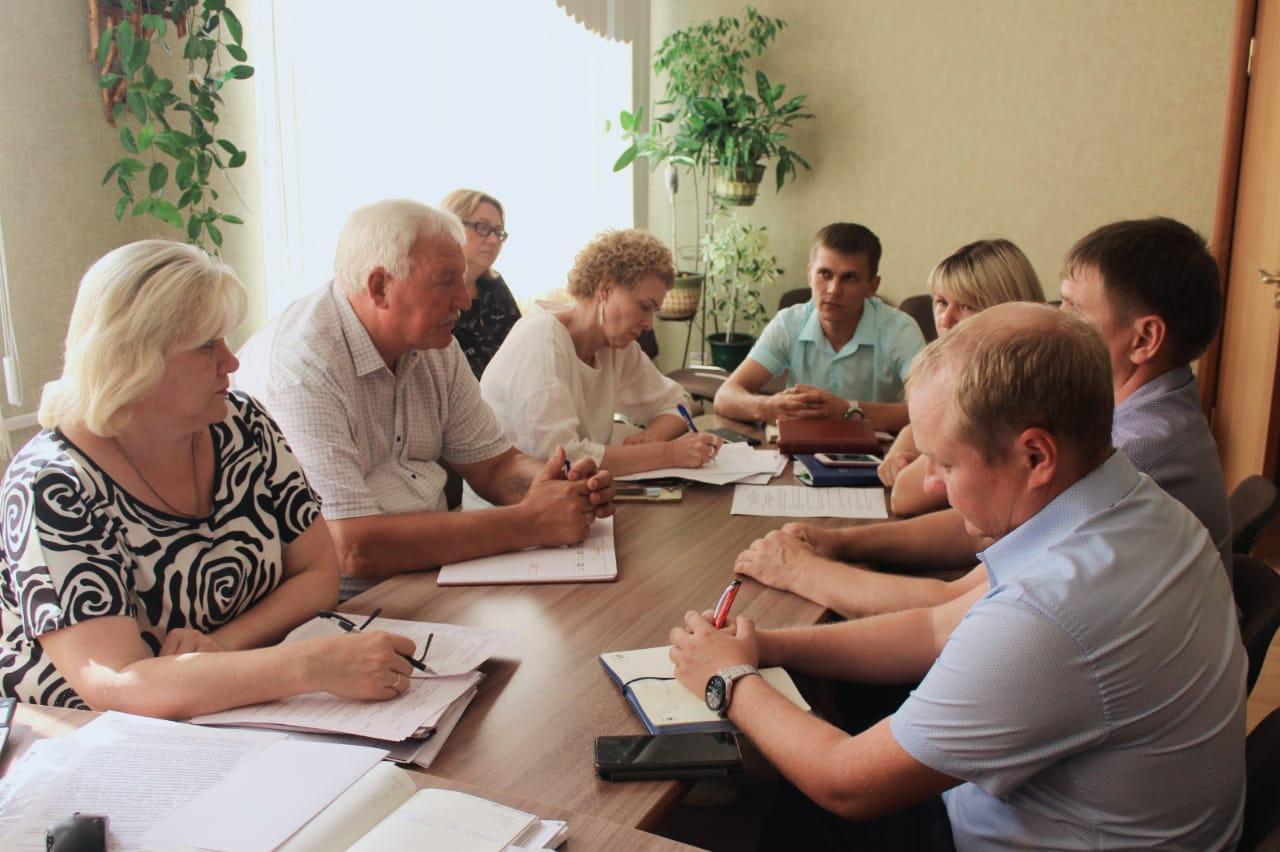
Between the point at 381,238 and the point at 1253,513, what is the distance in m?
1.83

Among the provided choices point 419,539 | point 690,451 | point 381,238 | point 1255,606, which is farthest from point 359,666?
point 1255,606

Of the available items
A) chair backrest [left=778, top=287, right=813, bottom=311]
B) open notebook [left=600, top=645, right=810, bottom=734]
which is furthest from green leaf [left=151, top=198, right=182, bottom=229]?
chair backrest [left=778, top=287, right=813, bottom=311]

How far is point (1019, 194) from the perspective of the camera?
467 cm

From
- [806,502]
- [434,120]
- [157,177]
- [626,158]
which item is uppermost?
[434,120]

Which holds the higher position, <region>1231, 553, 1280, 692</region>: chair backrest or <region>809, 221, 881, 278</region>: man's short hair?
<region>809, 221, 881, 278</region>: man's short hair

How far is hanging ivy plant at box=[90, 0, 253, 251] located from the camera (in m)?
2.59

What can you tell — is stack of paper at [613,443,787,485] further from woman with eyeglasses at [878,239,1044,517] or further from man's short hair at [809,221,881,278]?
man's short hair at [809,221,881,278]

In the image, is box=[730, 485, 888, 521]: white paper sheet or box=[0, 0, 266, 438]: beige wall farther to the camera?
box=[0, 0, 266, 438]: beige wall

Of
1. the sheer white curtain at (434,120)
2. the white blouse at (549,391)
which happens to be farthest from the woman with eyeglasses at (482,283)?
the white blouse at (549,391)

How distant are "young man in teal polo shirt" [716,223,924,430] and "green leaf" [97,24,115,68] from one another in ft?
6.45

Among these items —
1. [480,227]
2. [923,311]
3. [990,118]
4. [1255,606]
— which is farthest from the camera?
[990,118]

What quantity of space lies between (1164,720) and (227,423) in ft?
4.86

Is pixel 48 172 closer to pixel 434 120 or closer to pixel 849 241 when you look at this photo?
pixel 434 120

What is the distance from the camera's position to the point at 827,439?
2627 millimetres
